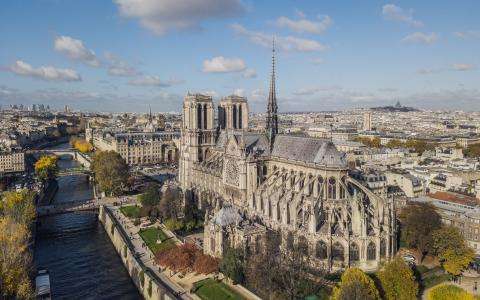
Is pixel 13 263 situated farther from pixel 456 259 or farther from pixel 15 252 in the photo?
pixel 456 259

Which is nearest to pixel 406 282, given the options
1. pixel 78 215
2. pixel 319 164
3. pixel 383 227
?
pixel 383 227

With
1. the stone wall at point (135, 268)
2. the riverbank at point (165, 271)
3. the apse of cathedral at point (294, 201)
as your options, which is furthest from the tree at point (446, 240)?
the stone wall at point (135, 268)

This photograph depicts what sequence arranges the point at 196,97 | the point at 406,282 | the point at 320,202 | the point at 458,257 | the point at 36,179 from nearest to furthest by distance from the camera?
the point at 406,282 < the point at 458,257 < the point at 320,202 < the point at 196,97 < the point at 36,179

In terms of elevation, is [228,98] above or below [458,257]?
above

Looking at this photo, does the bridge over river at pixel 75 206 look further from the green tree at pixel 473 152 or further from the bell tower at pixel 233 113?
the green tree at pixel 473 152

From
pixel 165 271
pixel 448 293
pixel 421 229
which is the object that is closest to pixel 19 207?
pixel 165 271

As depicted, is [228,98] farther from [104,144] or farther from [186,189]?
[104,144]

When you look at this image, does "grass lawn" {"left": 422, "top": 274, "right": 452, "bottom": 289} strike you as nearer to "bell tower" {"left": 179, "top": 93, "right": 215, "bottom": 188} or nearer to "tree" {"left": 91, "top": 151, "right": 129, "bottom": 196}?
"bell tower" {"left": 179, "top": 93, "right": 215, "bottom": 188}
